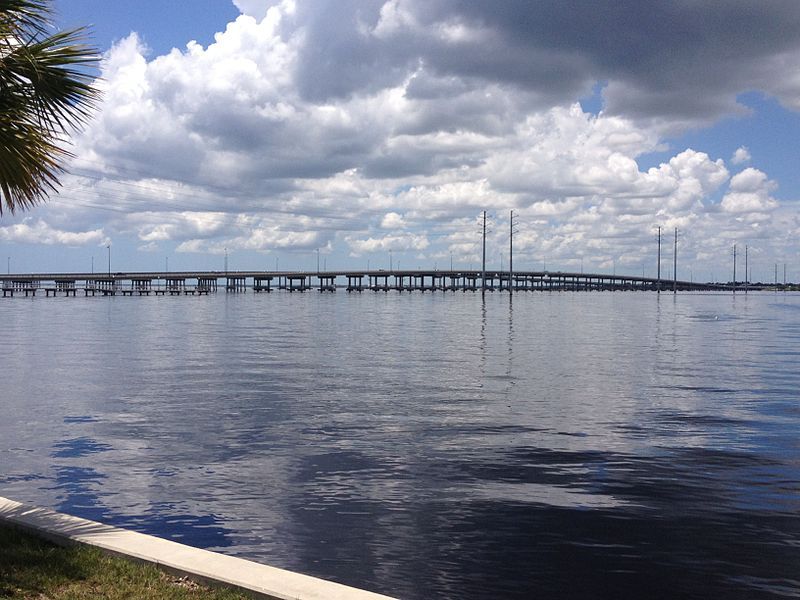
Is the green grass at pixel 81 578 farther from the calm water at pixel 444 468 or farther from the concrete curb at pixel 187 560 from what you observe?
the calm water at pixel 444 468

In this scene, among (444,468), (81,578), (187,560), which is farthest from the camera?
(444,468)

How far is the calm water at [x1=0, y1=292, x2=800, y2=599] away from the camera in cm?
974

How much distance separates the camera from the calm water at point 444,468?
9.74 m

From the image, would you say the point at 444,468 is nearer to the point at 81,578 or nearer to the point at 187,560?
the point at 187,560

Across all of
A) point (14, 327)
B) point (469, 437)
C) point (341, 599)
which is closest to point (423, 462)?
point (469, 437)

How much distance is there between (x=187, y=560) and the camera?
318 inches

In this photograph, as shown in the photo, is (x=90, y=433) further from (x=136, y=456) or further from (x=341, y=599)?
(x=341, y=599)

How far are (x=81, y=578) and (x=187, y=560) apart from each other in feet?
3.44

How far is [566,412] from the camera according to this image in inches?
835

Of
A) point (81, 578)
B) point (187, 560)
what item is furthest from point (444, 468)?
point (81, 578)

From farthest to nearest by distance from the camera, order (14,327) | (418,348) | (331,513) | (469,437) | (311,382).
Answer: (14,327)
(418,348)
(311,382)
(469,437)
(331,513)

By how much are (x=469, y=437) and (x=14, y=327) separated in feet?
183

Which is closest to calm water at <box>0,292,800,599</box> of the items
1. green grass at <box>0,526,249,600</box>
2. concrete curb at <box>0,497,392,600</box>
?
concrete curb at <box>0,497,392,600</box>

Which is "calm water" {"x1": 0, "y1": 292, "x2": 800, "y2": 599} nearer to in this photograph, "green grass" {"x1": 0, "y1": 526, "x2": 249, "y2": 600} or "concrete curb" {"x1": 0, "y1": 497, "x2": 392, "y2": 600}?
"concrete curb" {"x1": 0, "y1": 497, "x2": 392, "y2": 600}
